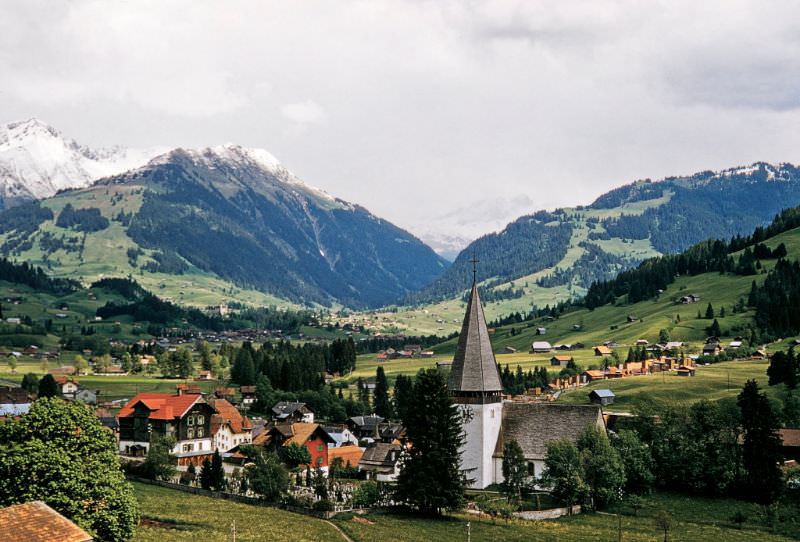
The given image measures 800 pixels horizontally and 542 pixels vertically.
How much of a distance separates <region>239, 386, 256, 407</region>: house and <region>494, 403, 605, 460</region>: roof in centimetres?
8543

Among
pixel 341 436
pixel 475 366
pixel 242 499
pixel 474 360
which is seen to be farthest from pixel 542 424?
pixel 341 436

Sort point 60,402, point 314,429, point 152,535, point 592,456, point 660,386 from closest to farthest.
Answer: point 60,402 < point 152,535 < point 592,456 < point 314,429 < point 660,386

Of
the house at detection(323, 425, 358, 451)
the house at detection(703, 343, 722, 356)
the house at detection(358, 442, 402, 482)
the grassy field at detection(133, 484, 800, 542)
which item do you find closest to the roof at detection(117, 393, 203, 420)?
the house at detection(323, 425, 358, 451)

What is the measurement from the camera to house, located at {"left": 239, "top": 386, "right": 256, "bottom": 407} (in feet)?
518

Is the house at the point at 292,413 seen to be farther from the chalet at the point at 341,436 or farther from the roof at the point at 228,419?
the chalet at the point at 341,436

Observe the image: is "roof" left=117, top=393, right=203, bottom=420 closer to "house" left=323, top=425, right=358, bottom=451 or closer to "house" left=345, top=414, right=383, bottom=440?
"house" left=323, top=425, right=358, bottom=451

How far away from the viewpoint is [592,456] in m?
73.9

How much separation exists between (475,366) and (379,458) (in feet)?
74.6

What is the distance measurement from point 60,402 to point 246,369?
135218 mm

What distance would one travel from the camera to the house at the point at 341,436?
120 m

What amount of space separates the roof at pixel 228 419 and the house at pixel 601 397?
193 ft

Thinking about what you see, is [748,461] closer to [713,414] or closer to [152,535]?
[713,414]

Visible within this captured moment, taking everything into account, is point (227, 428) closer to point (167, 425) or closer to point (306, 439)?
point (167, 425)

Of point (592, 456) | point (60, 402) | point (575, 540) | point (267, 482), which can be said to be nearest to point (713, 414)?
point (592, 456)
